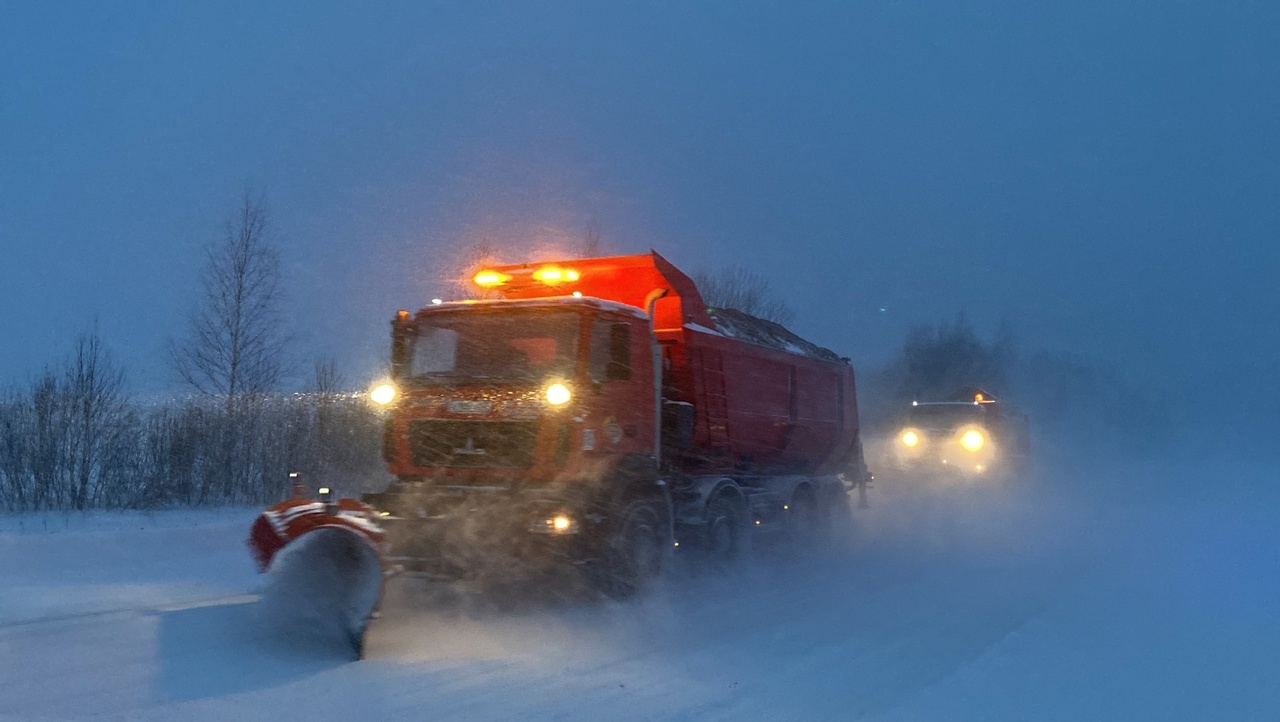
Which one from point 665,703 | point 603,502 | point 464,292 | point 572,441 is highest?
point 464,292

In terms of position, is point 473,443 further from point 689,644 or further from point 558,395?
point 689,644

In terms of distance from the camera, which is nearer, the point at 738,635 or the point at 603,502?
the point at 738,635

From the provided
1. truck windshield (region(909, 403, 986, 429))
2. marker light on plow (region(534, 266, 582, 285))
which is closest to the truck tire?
marker light on plow (region(534, 266, 582, 285))

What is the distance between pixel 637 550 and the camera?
349 inches

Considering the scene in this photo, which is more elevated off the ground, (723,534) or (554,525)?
(554,525)

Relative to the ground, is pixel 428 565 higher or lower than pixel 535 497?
lower

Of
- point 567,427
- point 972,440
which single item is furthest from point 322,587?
point 972,440

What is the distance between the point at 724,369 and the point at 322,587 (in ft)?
17.9

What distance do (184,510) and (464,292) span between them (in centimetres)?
635

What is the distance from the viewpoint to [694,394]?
10.4 metres

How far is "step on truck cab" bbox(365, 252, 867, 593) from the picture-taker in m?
8.16

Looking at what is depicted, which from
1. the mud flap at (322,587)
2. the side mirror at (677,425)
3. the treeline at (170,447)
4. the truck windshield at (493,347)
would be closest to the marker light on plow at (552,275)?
the truck windshield at (493,347)

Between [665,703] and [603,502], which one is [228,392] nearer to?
[603,502]

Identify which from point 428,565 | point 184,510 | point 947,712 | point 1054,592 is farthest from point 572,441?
point 184,510
